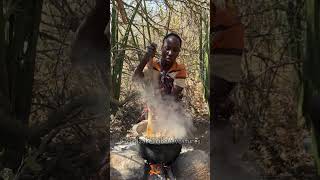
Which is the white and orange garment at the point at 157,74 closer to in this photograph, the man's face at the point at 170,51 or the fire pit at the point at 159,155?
the man's face at the point at 170,51

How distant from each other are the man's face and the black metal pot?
0.44m

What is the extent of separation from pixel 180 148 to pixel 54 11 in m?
1.00

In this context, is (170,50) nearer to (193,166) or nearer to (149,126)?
(149,126)

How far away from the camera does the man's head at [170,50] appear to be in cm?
241

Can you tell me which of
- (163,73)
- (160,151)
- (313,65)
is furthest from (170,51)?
(313,65)

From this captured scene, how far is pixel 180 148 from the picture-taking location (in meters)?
2.43

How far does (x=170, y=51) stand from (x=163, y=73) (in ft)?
0.42

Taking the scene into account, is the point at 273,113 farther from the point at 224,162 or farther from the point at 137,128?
the point at 137,128

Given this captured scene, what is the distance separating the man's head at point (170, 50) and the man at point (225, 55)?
244 millimetres

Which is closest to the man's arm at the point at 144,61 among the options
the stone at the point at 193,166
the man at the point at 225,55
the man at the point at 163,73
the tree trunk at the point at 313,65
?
the man at the point at 163,73

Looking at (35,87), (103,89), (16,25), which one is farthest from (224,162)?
(16,25)

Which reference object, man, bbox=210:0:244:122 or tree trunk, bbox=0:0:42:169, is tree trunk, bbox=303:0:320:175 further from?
tree trunk, bbox=0:0:42:169

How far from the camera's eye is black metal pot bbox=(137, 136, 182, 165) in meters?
2.39

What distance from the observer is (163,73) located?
7.91 feet
